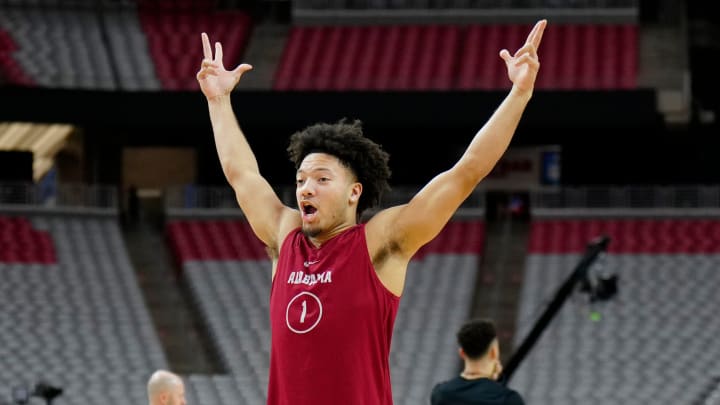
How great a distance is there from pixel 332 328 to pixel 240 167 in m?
0.90

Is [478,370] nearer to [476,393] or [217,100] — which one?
[476,393]

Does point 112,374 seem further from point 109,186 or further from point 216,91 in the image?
point 216,91

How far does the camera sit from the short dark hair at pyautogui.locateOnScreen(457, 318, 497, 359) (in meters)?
7.07

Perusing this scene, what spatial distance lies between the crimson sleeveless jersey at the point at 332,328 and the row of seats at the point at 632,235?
25.3m

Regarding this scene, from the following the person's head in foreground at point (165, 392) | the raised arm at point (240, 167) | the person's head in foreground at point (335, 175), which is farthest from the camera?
the person's head in foreground at point (165, 392)

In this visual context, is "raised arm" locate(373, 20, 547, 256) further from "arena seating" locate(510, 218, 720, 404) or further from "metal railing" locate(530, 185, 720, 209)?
"metal railing" locate(530, 185, 720, 209)

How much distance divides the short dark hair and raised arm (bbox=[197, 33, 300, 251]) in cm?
189

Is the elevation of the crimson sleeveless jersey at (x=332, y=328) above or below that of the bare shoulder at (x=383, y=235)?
below

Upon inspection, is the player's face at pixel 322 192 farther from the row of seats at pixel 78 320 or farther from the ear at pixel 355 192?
the row of seats at pixel 78 320

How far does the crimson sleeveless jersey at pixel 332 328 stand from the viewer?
496 centimetres

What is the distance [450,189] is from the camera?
199 inches

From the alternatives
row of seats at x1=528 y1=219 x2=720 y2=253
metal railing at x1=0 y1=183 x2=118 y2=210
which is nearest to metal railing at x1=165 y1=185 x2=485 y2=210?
metal railing at x1=0 y1=183 x2=118 y2=210

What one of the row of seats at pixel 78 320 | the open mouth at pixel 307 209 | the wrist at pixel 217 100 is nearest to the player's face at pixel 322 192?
the open mouth at pixel 307 209

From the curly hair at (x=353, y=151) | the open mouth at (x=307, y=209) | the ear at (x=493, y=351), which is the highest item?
the curly hair at (x=353, y=151)
